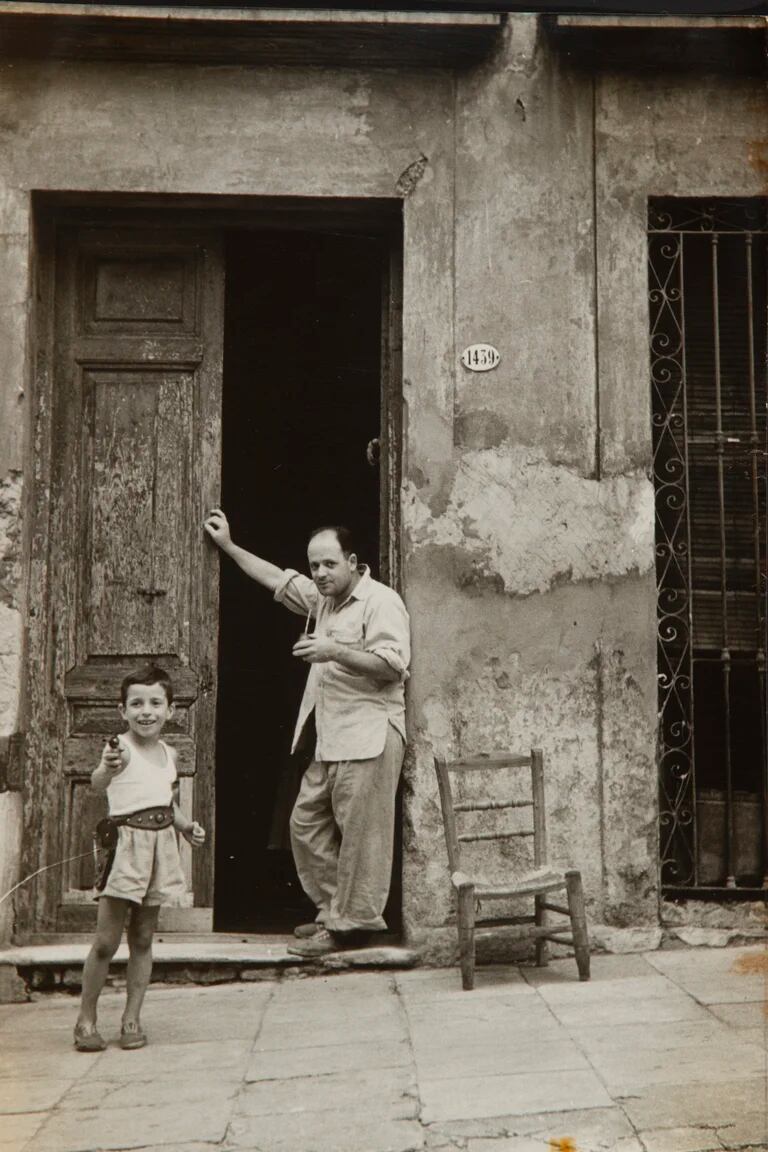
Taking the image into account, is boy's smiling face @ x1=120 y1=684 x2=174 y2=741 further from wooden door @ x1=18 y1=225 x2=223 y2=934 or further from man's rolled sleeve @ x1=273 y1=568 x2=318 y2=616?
man's rolled sleeve @ x1=273 y1=568 x2=318 y2=616

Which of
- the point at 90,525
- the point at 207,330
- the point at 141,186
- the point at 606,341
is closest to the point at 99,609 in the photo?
the point at 90,525

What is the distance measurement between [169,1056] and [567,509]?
292 centimetres

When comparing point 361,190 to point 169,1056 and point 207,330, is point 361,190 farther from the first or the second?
point 169,1056

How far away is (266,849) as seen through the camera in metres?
7.62

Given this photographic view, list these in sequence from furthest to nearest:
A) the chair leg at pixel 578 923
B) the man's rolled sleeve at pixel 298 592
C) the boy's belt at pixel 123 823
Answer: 1. the man's rolled sleeve at pixel 298 592
2. the chair leg at pixel 578 923
3. the boy's belt at pixel 123 823

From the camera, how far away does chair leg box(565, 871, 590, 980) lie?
15.9 ft

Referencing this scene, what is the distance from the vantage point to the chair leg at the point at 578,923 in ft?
15.9

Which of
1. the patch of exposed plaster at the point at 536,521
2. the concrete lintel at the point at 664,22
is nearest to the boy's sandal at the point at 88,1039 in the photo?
the patch of exposed plaster at the point at 536,521

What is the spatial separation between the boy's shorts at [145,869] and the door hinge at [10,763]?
139 cm

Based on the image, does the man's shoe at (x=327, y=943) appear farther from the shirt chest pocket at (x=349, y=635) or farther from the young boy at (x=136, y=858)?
the shirt chest pocket at (x=349, y=635)

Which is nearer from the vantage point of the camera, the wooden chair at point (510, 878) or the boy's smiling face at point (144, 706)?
the boy's smiling face at point (144, 706)

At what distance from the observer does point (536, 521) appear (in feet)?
18.1

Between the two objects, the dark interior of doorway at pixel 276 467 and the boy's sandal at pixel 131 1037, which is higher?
the dark interior of doorway at pixel 276 467

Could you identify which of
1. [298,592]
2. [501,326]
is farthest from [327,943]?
[501,326]
